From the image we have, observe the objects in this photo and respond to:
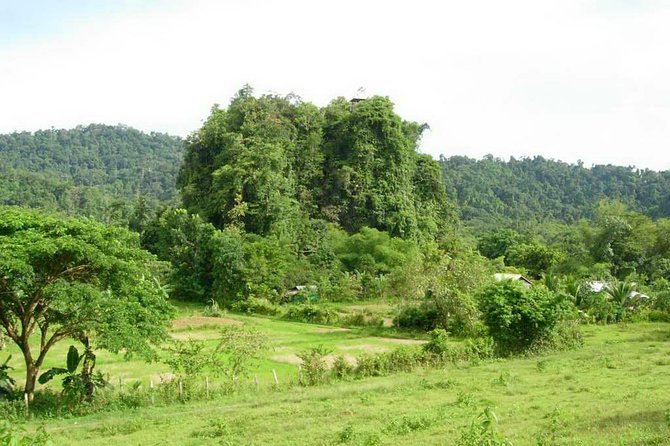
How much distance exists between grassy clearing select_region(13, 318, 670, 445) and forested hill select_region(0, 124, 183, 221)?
3018 inches

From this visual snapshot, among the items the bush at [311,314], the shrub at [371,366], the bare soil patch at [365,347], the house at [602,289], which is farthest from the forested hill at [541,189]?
the shrub at [371,366]

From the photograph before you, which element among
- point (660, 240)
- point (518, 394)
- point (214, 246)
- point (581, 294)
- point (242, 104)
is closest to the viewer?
point (518, 394)

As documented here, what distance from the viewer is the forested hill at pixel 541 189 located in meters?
114

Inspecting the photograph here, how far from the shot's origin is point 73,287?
16.6 meters

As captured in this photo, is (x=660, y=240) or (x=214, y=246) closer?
(x=214, y=246)

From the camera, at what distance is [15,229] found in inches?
683

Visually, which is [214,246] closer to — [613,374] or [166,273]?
[166,273]

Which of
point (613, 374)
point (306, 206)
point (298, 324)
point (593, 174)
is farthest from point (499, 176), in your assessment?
point (613, 374)

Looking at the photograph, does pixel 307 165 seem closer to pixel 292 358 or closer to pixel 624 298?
pixel 624 298

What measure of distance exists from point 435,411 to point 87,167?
157 meters

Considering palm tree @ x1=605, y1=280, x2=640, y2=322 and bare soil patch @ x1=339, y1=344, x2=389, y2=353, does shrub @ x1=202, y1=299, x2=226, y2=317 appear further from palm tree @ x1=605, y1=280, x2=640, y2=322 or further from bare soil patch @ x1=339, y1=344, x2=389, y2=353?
palm tree @ x1=605, y1=280, x2=640, y2=322

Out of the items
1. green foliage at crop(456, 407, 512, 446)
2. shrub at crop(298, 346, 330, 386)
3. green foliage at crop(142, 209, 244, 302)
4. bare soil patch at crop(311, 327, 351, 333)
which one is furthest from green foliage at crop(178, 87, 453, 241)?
green foliage at crop(456, 407, 512, 446)

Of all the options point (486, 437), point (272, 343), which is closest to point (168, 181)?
point (272, 343)

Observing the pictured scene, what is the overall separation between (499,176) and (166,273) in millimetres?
103953
